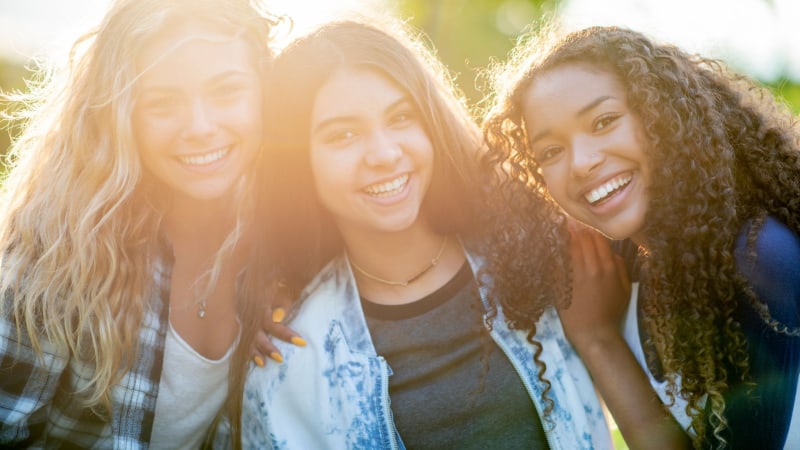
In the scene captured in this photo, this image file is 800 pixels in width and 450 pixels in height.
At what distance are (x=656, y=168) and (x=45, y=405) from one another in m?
2.33

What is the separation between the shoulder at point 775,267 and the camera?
2.08m

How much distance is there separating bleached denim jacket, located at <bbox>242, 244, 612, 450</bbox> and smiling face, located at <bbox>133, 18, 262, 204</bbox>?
642mm

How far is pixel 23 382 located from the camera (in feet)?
8.50

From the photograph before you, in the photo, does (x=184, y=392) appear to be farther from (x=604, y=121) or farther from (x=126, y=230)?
(x=604, y=121)

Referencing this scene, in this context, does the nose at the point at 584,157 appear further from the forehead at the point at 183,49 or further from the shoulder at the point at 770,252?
the forehead at the point at 183,49

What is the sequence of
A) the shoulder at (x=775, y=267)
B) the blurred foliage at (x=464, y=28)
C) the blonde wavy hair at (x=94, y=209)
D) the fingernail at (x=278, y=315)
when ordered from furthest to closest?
the blurred foliage at (x=464, y=28) < the fingernail at (x=278, y=315) < the blonde wavy hair at (x=94, y=209) < the shoulder at (x=775, y=267)

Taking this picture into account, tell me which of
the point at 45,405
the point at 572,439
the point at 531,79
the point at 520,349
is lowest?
the point at 45,405

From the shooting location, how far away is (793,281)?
6.82ft

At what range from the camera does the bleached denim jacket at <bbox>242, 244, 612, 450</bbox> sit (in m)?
2.66

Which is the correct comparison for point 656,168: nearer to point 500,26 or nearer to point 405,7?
point 405,7

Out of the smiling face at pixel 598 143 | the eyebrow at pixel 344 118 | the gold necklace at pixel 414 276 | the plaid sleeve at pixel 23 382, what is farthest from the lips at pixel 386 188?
the plaid sleeve at pixel 23 382

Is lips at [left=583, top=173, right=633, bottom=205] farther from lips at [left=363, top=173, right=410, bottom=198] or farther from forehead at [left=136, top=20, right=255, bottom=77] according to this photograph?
forehead at [left=136, top=20, right=255, bottom=77]

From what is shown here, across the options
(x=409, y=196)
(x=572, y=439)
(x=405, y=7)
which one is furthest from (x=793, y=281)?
(x=405, y=7)

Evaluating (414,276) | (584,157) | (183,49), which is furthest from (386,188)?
(183,49)
